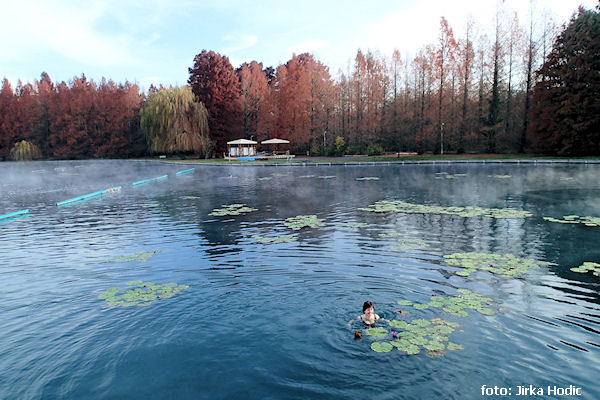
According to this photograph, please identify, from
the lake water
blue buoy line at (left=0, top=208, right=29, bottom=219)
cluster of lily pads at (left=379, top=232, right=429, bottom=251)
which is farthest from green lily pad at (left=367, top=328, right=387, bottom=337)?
blue buoy line at (left=0, top=208, right=29, bottom=219)

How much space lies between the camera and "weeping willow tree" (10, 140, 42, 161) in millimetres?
71312

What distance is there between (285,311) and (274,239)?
17.2 ft

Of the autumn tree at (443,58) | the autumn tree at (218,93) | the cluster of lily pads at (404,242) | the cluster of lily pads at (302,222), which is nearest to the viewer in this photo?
the cluster of lily pads at (404,242)

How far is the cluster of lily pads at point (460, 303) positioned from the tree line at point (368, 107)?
41.4 m

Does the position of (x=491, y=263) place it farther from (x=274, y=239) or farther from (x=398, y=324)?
(x=274, y=239)

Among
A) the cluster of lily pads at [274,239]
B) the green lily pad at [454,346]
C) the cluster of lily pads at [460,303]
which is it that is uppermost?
the cluster of lily pads at [274,239]

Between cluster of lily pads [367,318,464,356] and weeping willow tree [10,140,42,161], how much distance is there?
276ft

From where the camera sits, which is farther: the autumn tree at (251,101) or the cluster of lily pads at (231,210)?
the autumn tree at (251,101)

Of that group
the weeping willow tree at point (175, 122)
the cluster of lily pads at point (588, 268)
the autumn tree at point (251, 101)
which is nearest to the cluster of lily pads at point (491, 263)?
the cluster of lily pads at point (588, 268)

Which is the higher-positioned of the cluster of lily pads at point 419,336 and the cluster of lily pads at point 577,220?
the cluster of lily pads at point 577,220

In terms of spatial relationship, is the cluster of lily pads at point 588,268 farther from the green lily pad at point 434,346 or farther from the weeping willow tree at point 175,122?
the weeping willow tree at point 175,122

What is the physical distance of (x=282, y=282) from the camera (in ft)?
27.9

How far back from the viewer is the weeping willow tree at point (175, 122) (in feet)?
188

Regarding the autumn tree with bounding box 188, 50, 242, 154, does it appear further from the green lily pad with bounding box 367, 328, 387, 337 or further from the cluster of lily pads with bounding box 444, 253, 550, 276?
the green lily pad with bounding box 367, 328, 387, 337
